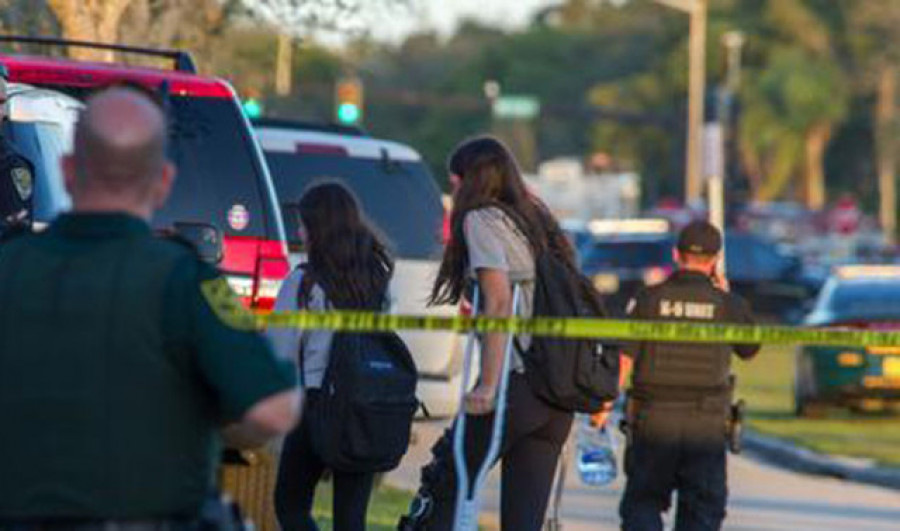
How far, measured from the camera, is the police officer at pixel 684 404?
34.8 ft

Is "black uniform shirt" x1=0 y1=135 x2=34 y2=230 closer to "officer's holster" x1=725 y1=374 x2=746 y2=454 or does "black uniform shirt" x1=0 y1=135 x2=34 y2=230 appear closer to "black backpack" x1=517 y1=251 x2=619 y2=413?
"black backpack" x1=517 y1=251 x2=619 y2=413

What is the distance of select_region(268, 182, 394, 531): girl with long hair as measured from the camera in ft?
29.1

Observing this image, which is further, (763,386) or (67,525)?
(763,386)

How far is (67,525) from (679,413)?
5.83 meters

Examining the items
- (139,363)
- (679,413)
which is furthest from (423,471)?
(139,363)

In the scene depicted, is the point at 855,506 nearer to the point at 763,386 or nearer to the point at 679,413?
the point at 679,413

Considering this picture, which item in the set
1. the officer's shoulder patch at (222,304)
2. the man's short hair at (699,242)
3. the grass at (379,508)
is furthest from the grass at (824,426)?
the officer's shoulder patch at (222,304)

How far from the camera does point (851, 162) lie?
10150 centimetres

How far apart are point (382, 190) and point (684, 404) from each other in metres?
4.63

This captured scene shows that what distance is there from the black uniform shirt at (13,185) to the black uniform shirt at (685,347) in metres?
2.67

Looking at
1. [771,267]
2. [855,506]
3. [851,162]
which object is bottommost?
[855,506]

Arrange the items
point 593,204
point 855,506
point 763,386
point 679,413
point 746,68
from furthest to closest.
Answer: point 746,68 < point 593,204 < point 763,386 < point 855,506 < point 679,413

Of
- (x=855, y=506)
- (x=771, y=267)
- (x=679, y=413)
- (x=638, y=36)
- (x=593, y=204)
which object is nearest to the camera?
(x=679, y=413)

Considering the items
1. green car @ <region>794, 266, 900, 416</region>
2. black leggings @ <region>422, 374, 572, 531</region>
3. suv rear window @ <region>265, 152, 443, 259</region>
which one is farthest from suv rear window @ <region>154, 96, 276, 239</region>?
green car @ <region>794, 266, 900, 416</region>
